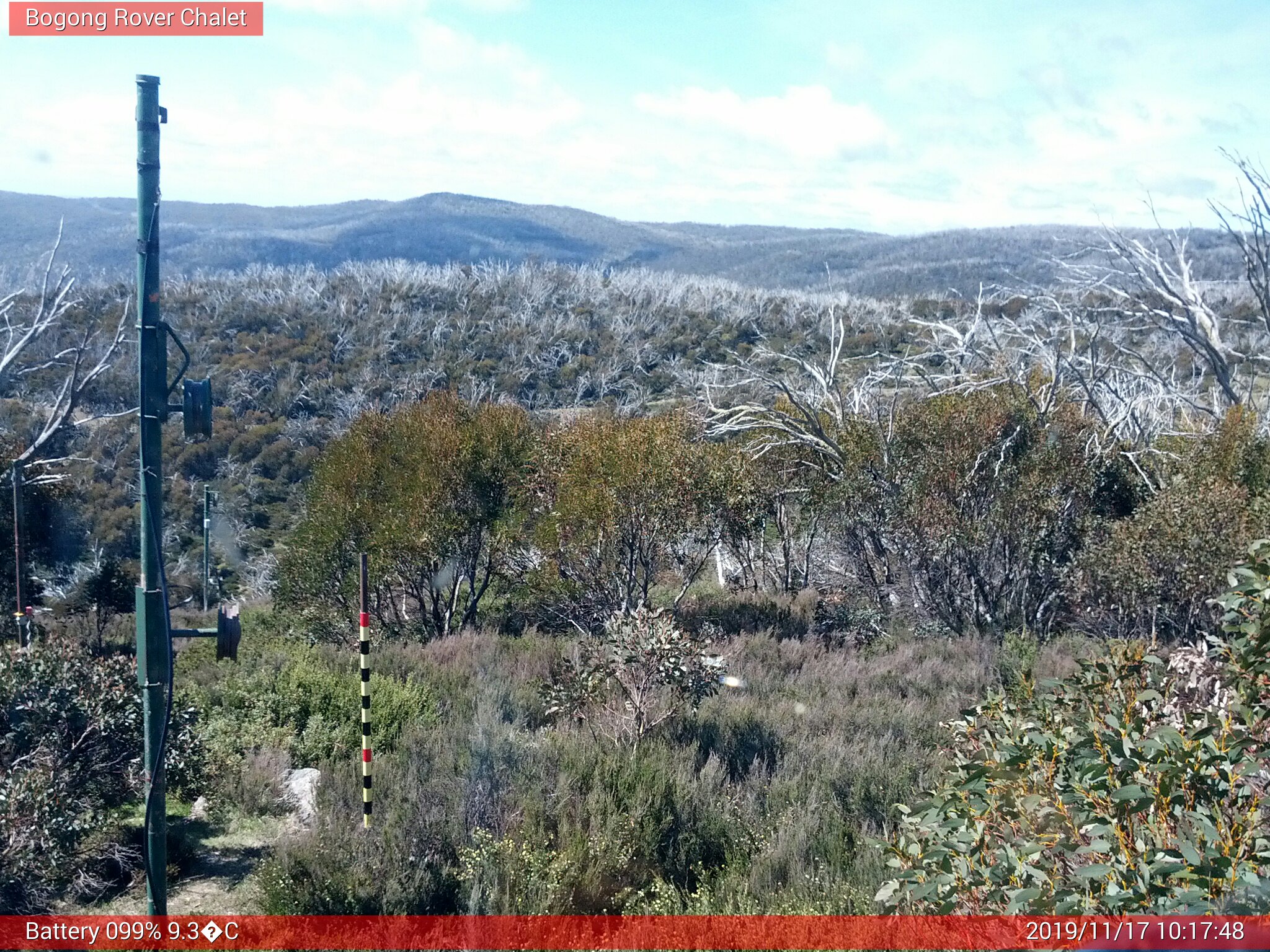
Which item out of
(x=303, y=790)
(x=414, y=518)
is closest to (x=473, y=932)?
(x=303, y=790)

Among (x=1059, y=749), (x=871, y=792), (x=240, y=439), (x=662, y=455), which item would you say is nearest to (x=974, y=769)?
(x=1059, y=749)

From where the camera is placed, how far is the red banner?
3.99 meters

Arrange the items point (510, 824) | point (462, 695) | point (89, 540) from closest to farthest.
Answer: point (510, 824)
point (462, 695)
point (89, 540)

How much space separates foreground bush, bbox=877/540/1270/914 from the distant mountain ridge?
132 ft

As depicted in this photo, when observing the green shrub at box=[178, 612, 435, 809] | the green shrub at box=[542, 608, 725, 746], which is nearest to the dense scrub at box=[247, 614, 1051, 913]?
the green shrub at box=[542, 608, 725, 746]

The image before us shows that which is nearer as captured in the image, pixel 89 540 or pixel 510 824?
pixel 510 824

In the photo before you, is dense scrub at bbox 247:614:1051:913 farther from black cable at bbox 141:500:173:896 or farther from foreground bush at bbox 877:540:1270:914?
foreground bush at bbox 877:540:1270:914

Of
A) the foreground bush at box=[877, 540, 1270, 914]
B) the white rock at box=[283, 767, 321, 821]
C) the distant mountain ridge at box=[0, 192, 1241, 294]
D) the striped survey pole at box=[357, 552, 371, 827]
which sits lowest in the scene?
the white rock at box=[283, 767, 321, 821]

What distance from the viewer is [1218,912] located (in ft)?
7.57

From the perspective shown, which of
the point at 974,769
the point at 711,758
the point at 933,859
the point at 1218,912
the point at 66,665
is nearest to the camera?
the point at 1218,912

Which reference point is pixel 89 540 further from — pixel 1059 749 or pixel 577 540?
pixel 1059 749

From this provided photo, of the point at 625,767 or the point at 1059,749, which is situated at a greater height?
the point at 1059,749

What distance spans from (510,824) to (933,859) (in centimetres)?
270

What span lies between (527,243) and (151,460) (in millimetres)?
95686
